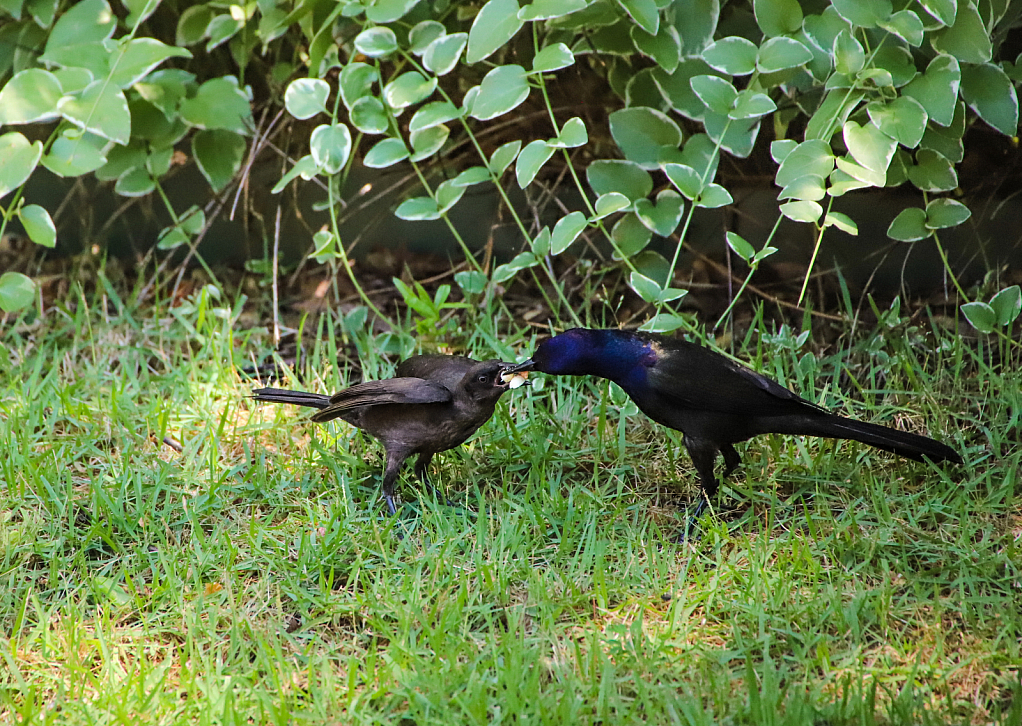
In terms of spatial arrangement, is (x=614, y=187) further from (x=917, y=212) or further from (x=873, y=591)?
(x=873, y=591)

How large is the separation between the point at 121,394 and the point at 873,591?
2617mm

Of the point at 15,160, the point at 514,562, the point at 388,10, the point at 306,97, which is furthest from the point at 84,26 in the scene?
the point at 514,562

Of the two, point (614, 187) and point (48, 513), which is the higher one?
point (614, 187)

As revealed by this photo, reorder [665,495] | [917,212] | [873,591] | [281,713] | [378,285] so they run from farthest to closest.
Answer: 1. [378,285]
2. [917,212]
3. [665,495]
4. [873,591]
5. [281,713]

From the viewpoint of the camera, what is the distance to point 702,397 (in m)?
2.88

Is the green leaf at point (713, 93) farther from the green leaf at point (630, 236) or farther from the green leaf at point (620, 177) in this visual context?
the green leaf at point (630, 236)

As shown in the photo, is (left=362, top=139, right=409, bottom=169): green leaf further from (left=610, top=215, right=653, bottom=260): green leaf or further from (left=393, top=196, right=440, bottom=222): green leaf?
(left=610, top=215, right=653, bottom=260): green leaf

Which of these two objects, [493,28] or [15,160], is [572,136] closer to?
[493,28]

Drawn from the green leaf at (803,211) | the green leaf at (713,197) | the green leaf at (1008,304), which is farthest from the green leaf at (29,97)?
the green leaf at (1008,304)

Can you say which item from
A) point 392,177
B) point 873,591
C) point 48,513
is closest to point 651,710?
point 873,591

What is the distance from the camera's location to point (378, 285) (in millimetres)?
4805

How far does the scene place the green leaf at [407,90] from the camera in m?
3.56

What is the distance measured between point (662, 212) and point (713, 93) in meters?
0.51

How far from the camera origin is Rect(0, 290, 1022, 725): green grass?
228cm
